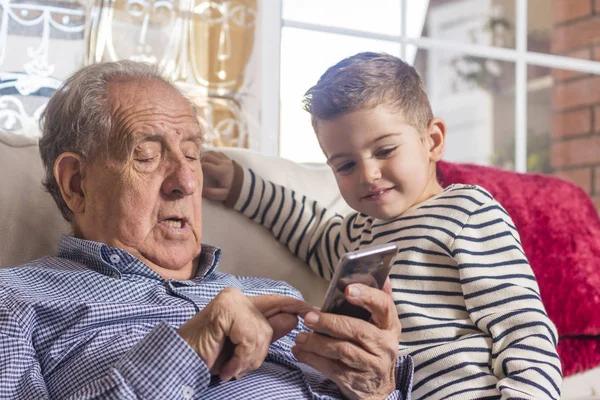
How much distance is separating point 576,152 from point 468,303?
97.2 inches

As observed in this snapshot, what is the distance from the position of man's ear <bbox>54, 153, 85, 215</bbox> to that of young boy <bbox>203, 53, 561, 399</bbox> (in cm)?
49

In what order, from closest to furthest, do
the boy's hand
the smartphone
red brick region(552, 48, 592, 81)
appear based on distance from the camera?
1. the smartphone
2. the boy's hand
3. red brick region(552, 48, 592, 81)

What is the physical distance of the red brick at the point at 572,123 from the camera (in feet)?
11.7

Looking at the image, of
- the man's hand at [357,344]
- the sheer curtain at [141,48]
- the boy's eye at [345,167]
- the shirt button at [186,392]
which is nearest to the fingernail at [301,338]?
the man's hand at [357,344]

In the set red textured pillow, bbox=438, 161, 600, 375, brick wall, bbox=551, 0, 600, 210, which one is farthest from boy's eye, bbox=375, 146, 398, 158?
brick wall, bbox=551, 0, 600, 210

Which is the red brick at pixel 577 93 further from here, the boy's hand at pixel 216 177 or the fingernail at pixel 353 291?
the fingernail at pixel 353 291

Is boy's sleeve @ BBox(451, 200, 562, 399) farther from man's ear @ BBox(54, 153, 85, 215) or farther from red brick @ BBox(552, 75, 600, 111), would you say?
red brick @ BBox(552, 75, 600, 111)

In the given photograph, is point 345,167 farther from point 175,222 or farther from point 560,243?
point 560,243

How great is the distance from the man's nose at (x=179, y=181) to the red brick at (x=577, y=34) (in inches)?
100

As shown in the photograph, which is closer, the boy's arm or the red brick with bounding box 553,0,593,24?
the boy's arm

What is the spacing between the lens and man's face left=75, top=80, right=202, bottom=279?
1.42 metres

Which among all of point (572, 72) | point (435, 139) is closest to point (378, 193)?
point (435, 139)

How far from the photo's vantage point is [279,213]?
1.75 metres

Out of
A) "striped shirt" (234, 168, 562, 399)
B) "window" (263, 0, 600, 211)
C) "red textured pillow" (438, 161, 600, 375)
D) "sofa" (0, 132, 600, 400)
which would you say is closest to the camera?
"striped shirt" (234, 168, 562, 399)
